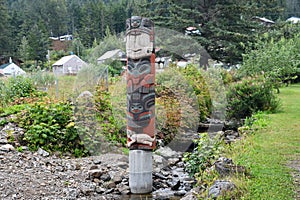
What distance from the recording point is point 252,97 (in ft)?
39.8

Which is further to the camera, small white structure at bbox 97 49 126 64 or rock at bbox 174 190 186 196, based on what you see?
small white structure at bbox 97 49 126 64

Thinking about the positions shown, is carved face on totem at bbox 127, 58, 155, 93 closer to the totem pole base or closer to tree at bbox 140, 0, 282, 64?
the totem pole base

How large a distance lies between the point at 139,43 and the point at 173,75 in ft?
23.0

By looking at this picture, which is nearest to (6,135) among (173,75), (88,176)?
(88,176)

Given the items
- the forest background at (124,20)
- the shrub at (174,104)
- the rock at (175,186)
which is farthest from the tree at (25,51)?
the rock at (175,186)

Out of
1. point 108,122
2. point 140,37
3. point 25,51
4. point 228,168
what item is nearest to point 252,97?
point 108,122

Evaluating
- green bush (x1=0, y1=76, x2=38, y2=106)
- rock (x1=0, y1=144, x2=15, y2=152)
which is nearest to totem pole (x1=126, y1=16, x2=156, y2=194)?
rock (x1=0, y1=144, x2=15, y2=152)

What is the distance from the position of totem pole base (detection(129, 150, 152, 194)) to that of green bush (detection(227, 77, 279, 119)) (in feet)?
20.9

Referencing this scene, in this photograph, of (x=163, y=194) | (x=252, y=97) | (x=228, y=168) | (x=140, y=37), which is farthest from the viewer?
(x=252, y=97)

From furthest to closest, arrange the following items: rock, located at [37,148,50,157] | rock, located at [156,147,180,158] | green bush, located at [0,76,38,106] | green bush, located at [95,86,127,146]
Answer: green bush, located at [0,76,38,106] < green bush, located at [95,86,127,146] < rock, located at [156,147,180,158] < rock, located at [37,148,50,157]

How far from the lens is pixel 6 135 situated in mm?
8492

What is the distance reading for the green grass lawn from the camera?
4672 mm

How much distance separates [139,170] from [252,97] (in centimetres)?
663

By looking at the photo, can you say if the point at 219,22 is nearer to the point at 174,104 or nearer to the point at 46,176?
the point at 174,104
